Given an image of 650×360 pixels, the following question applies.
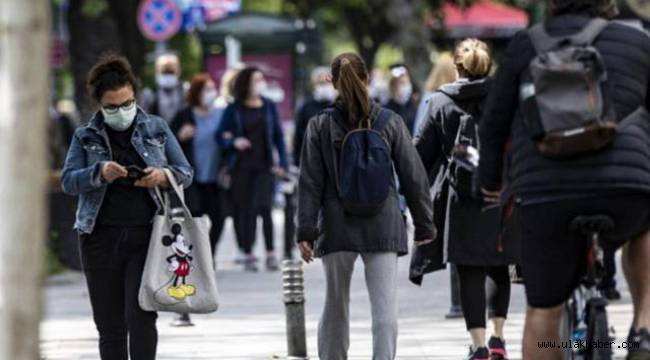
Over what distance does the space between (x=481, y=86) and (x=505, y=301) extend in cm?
127

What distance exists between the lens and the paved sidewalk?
12812 millimetres

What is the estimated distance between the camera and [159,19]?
105 ft

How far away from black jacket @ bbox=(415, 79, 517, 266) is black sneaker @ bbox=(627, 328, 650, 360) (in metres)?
3.99

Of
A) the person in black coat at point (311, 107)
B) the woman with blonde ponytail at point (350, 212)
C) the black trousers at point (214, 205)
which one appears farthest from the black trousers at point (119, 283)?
the person in black coat at point (311, 107)

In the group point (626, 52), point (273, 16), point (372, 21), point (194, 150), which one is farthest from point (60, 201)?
point (372, 21)

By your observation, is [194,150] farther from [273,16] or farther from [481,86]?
[273,16]

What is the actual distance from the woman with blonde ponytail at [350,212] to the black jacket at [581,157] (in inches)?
97.7

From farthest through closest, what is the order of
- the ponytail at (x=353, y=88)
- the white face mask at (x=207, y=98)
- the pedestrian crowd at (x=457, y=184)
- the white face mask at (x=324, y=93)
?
the white face mask at (x=324, y=93)
the white face mask at (x=207, y=98)
the ponytail at (x=353, y=88)
the pedestrian crowd at (x=457, y=184)

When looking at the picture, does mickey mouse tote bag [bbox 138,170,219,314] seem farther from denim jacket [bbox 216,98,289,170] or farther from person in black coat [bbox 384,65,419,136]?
person in black coat [bbox 384,65,419,136]

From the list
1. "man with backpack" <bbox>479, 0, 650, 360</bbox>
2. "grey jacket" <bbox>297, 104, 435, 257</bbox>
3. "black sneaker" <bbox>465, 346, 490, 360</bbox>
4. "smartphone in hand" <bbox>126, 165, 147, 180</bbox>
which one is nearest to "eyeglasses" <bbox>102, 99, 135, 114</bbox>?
"smartphone in hand" <bbox>126, 165, 147, 180</bbox>

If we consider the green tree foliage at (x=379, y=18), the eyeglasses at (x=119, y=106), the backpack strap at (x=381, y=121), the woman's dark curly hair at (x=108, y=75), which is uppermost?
the woman's dark curly hair at (x=108, y=75)

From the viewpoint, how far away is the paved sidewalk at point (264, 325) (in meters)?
12.8

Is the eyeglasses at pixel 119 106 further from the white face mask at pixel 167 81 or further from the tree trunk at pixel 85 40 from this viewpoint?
the tree trunk at pixel 85 40

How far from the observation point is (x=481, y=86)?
38.3 ft
